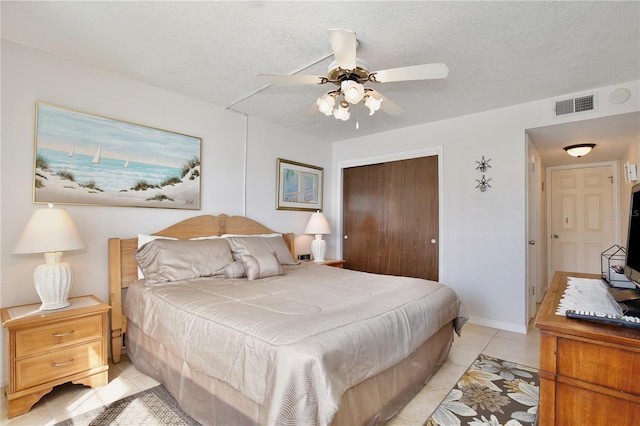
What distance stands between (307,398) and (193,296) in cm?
116

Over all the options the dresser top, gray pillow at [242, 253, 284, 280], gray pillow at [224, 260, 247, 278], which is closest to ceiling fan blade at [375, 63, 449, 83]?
the dresser top

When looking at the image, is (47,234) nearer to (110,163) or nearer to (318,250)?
(110,163)

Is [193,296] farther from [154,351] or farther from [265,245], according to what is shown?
[265,245]

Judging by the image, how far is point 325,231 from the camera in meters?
4.21

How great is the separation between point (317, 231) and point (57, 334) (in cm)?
282

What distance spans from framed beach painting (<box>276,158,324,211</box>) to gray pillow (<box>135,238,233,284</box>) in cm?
144

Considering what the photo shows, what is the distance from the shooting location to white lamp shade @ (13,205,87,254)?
1.94 m

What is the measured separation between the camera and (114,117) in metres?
2.65

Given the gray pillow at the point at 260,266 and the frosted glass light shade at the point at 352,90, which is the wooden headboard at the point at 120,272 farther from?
the frosted glass light shade at the point at 352,90

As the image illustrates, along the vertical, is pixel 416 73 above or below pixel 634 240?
above

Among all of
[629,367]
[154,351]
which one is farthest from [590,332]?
[154,351]

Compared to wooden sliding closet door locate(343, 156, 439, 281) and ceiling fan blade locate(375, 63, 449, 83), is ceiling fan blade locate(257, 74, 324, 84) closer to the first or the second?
ceiling fan blade locate(375, 63, 449, 83)

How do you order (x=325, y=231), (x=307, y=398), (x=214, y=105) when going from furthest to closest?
(x=325, y=231), (x=214, y=105), (x=307, y=398)

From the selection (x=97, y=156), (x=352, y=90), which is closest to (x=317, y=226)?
(x=352, y=90)
